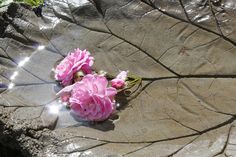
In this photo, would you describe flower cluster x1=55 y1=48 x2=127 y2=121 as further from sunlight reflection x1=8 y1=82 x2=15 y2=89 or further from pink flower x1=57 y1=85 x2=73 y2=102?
sunlight reflection x1=8 y1=82 x2=15 y2=89

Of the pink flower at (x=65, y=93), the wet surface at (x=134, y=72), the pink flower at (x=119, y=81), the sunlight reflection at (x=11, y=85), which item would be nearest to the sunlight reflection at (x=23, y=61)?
the wet surface at (x=134, y=72)

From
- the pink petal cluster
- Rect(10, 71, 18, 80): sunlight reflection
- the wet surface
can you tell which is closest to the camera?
the wet surface

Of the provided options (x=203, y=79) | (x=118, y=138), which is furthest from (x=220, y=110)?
(x=118, y=138)

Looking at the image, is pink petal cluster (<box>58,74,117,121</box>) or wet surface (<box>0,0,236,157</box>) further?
pink petal cluster (<box>58,74,117,121</box>)

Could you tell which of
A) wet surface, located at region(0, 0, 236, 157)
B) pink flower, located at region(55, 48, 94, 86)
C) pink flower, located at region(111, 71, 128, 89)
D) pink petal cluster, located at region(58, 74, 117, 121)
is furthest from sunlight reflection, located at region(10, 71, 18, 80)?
pink flower, located at region(111, 71, 128, 89)

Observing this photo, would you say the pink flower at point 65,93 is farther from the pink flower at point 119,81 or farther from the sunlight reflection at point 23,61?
the sunlight reflection at point 23,61

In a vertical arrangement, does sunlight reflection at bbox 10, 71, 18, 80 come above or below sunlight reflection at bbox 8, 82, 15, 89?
A: above
